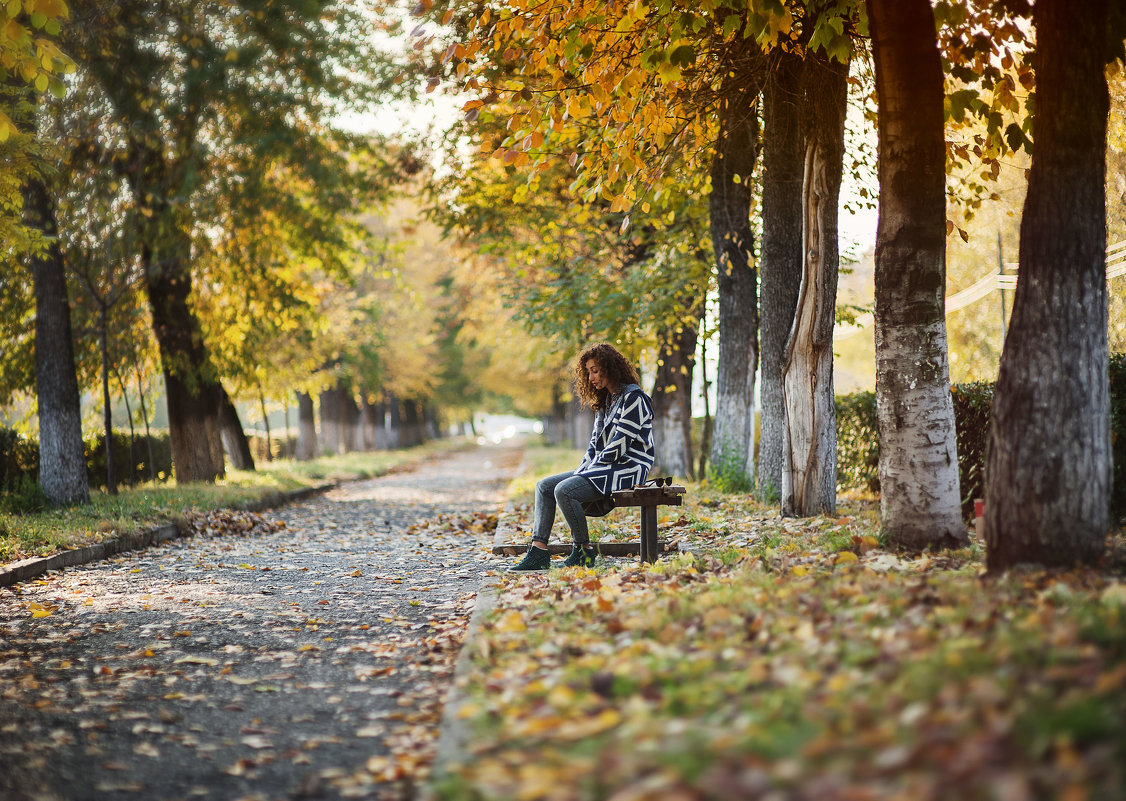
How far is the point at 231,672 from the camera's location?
4.85 meters

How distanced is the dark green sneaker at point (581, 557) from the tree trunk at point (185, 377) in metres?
10.5

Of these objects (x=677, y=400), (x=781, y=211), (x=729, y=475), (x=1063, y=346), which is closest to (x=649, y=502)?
(x=1063, y=346)

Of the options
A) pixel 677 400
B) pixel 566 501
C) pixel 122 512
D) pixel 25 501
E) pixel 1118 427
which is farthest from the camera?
pixel 677 400

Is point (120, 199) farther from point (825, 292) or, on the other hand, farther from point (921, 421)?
point (921, 421)

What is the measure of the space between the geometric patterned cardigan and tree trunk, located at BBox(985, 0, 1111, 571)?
2981mm

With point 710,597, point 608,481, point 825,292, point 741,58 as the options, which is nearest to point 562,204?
point 741,58

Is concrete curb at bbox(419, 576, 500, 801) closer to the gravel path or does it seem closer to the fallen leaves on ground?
the fallen leaves on ground

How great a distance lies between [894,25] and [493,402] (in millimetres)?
64742

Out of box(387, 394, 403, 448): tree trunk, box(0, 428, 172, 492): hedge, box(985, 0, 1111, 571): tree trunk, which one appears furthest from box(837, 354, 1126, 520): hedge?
box(387, 394, 403, 448): tree trunk

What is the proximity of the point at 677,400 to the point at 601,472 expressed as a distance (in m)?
10.1

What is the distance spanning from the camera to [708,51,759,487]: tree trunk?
11.6 m

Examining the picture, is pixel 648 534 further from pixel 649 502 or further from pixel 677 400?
pixel 677 400

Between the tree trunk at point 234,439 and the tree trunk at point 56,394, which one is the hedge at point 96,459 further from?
the tree trunk at point 234,439

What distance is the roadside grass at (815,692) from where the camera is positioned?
241 centimetres
